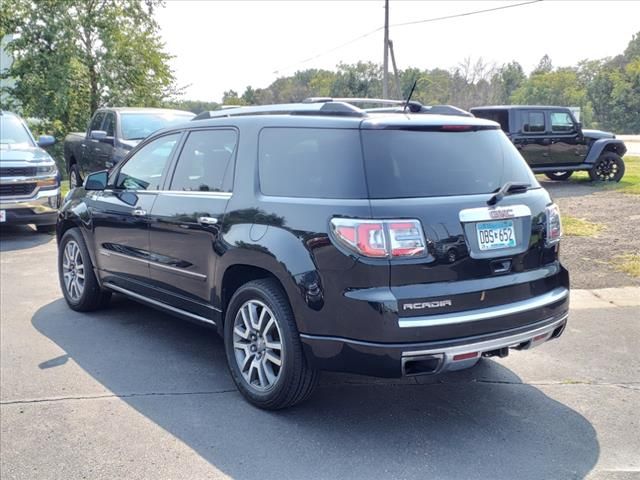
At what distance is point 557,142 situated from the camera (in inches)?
623

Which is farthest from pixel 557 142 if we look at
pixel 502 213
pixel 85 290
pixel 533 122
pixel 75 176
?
pixel 502 213

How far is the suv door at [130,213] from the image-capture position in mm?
5246

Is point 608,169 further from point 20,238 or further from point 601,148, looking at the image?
point 20,238

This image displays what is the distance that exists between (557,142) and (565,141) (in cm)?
27

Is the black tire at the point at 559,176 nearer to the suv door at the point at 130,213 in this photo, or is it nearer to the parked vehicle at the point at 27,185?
the parked vehicle at the point at 27,185

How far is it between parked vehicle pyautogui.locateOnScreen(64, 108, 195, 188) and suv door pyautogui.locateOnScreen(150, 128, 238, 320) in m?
7.25

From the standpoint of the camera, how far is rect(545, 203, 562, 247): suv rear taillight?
158 inches

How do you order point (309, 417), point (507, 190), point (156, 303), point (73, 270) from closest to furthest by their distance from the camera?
1. point (507, 190)
2. point (309, 417)
3. point (156, 303)
4. point (73, 270)

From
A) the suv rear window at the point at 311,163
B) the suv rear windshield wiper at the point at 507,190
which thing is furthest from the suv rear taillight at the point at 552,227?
the suv rear window at the point at 311,163

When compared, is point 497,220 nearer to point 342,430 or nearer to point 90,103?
point 342,430

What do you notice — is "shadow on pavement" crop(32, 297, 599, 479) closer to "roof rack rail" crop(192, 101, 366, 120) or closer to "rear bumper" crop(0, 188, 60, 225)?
"roof rack rail" crop(192, 101, 366, 120)

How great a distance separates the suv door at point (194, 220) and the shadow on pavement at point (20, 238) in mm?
5498

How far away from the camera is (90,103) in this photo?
76.5 feet

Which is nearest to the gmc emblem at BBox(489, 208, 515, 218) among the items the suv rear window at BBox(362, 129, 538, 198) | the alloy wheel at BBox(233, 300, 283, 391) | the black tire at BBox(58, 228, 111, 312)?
the suv rear window at BBox(362, 129, 538, 198)
